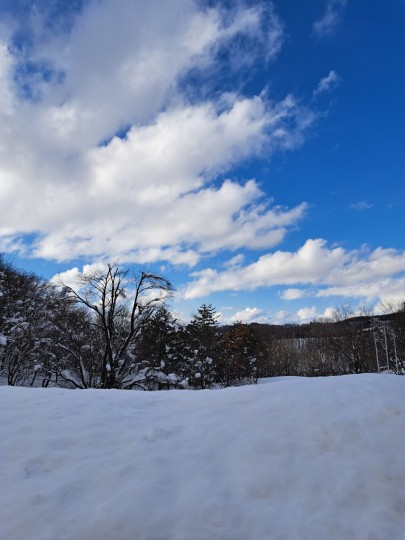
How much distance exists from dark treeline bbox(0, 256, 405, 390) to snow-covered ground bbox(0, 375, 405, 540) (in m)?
19.4

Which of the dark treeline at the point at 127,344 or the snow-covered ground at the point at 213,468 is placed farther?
the dark treeline at the point at 127,344

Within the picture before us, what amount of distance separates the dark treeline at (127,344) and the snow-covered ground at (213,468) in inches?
762

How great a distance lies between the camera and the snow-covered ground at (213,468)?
11.0 feet

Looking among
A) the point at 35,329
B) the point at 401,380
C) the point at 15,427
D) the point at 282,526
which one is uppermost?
the point at 35,329

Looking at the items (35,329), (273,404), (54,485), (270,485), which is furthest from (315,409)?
(35,329)

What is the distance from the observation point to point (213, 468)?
14.2ft

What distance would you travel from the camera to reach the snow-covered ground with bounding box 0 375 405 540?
334 centimetres

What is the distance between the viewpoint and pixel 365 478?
13.4ft

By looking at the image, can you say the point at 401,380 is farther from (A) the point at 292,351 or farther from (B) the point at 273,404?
(A) the point at 292,351

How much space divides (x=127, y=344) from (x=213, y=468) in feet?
75.4

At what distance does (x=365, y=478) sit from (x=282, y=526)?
4.24 feet

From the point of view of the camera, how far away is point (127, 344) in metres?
26.5

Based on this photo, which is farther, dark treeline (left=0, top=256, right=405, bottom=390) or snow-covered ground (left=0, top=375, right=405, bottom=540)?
dark treeline (left=0, top=256, right=405, bottom=390)

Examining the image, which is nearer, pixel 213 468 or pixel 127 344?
pixel 213 468
